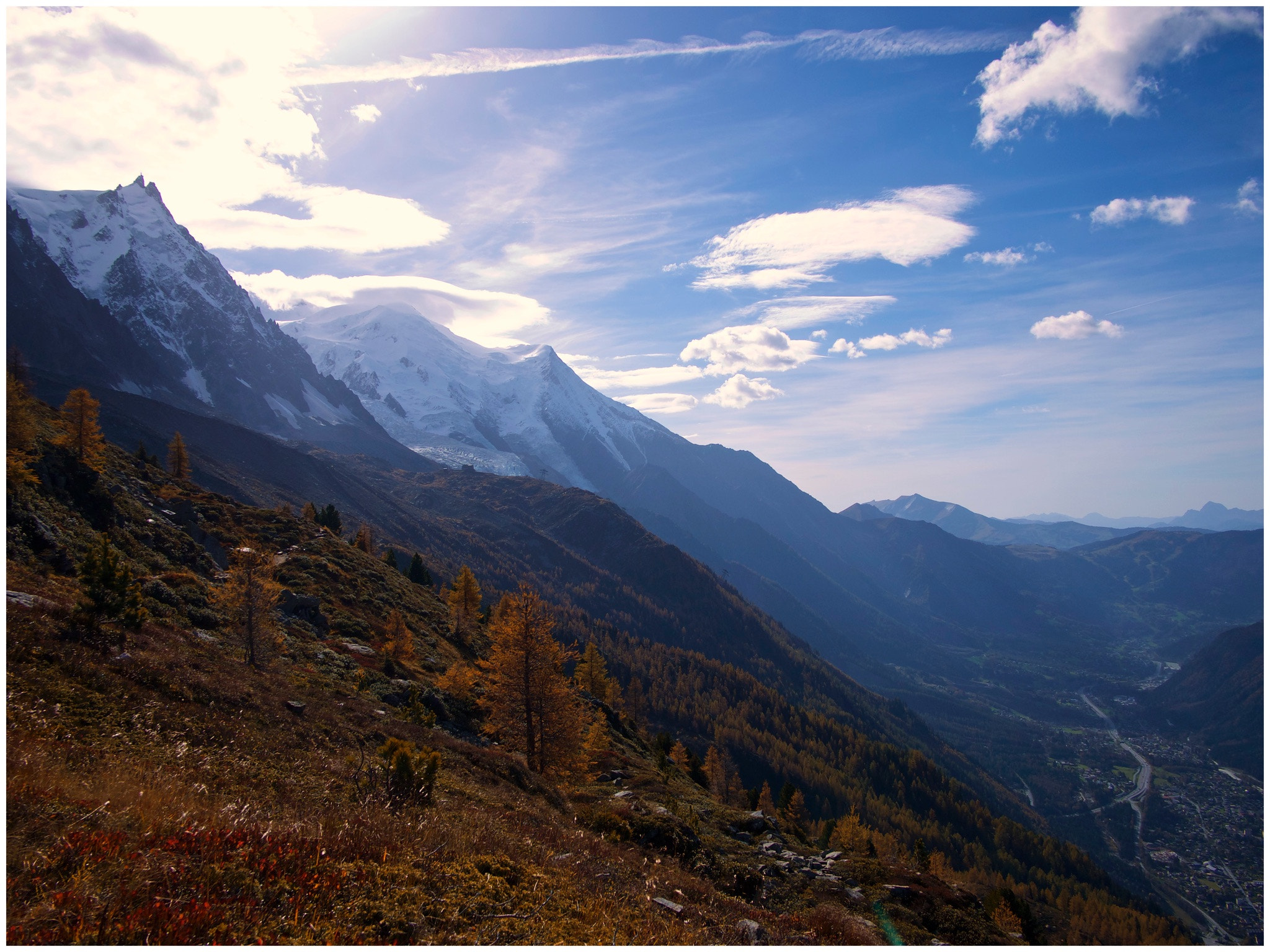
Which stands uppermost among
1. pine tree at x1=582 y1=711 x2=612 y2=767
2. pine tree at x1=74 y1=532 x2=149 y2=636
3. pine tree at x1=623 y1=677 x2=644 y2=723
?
pine tree at x1=74 y1=532 x2=149 y2=636

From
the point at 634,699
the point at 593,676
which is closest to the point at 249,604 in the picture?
the point at 593,676

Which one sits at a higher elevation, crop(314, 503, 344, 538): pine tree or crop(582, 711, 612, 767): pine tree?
crop(314, 503, 344, 538): pine tree

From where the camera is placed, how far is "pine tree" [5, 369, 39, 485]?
1358 inches

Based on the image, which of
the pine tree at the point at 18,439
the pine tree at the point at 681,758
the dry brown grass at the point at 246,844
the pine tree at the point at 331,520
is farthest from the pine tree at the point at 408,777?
the pine tree at the point at 331,520

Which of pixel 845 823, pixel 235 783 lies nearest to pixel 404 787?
pixel 235 783

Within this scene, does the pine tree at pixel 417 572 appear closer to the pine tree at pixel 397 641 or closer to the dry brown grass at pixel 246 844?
the pine tree at pixel 397 641

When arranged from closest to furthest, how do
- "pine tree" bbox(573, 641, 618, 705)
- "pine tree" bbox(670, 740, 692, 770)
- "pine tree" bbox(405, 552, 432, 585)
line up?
"pine tree" bbox(670, 740, 692, 770) → "pine tree" bbox(573, 641, 618, 705) → "pine tree" bbox(405, 552, 432, 585)

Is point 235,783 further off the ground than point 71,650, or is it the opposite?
point 71,650

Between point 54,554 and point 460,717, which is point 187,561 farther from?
point 460,717

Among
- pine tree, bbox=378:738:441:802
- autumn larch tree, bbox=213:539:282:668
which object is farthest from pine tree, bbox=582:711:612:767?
pine tree, bbox=378:738:441:802

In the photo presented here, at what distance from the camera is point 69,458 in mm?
48750

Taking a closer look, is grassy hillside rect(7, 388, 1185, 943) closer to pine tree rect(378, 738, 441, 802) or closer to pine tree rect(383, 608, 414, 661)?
pine tree rect(378, 738, 441, 802)

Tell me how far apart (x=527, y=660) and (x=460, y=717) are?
9.32 meters

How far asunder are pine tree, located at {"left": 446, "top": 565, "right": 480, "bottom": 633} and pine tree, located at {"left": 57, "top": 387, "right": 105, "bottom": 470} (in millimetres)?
36345
